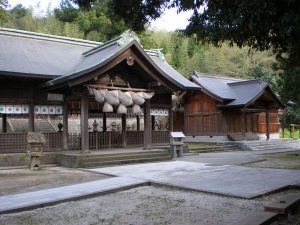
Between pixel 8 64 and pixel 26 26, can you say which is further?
pixel 26 26

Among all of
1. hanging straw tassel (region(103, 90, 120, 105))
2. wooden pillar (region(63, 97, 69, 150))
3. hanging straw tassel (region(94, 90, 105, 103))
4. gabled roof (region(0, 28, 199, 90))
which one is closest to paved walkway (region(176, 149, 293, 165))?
gabled roof (region(0, 28, 199, 90))

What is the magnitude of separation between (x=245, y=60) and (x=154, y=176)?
43310mm

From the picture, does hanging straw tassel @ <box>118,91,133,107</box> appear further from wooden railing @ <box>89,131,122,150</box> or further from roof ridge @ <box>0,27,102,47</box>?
roof ridge @ <box>0,27,102,47</box>

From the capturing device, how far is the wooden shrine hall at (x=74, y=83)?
16.3 metres

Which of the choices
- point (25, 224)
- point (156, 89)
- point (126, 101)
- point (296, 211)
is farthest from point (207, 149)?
point (25, 224)

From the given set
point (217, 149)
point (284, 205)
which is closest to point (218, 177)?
point (284, 205)

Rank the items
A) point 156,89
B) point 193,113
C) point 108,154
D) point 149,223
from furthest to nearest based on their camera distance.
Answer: point 193,113, point 156,89, point 108,154, point 149,223

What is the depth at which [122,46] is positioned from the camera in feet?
56.4

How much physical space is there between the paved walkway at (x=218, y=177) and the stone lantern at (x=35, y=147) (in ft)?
8.19

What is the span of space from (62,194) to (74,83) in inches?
278

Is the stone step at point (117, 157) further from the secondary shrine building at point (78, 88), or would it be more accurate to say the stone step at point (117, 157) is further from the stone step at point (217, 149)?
the stone step at point (217, 149)

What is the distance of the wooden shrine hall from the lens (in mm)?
16266

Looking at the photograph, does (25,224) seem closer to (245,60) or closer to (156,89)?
(156,89)

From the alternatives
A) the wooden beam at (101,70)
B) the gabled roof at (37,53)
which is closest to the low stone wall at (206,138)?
the gabled roof at (37,53)
